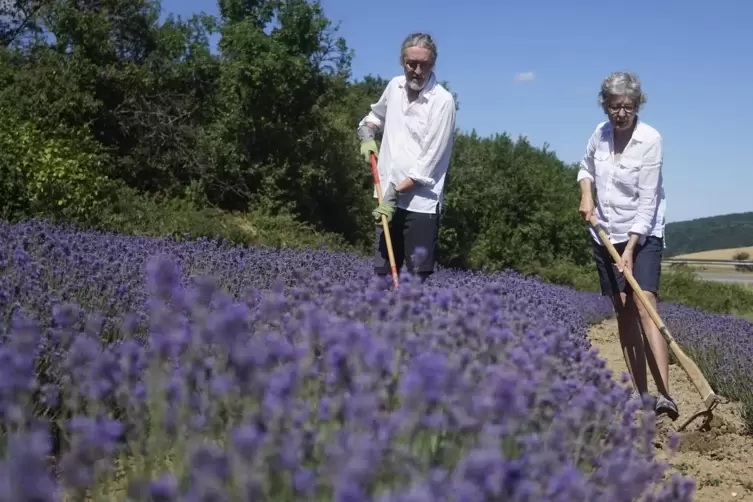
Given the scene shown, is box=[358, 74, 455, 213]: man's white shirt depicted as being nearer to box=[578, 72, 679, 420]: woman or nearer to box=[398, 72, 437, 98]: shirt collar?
box=[398, 72, 437, 98]: shirt collar

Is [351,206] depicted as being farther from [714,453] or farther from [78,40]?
[714,453]

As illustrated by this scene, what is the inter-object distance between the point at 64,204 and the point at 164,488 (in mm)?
9592

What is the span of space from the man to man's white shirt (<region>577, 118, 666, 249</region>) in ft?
2.94

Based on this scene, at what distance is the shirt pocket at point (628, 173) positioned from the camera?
4.52m

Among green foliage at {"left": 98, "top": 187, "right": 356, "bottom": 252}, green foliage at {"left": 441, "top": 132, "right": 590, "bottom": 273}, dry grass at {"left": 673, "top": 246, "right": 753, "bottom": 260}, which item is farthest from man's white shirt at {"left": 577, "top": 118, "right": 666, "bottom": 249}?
dry grass at {"left": 673, "top": 246, "right": 753, "bottom": 260}

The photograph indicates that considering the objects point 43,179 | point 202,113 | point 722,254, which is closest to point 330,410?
point 43,179

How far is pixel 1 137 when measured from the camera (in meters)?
10.3

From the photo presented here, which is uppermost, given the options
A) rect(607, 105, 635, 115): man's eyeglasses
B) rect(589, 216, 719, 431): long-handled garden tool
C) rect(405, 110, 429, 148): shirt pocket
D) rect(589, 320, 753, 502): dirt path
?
rect(607, 105, 635, 115): man's eyeglasses

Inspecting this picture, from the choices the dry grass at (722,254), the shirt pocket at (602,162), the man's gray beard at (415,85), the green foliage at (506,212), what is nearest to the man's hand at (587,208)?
the shirt pocket at (602,162)

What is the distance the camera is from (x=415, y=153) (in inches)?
179

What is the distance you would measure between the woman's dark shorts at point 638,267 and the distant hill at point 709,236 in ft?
186

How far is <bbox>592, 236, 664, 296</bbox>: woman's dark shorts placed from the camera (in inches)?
178

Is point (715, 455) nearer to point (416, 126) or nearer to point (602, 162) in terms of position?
point (602, 162)

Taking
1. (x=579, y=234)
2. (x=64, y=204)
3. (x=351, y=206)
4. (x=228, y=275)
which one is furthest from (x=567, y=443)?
(x=579, y=234)
